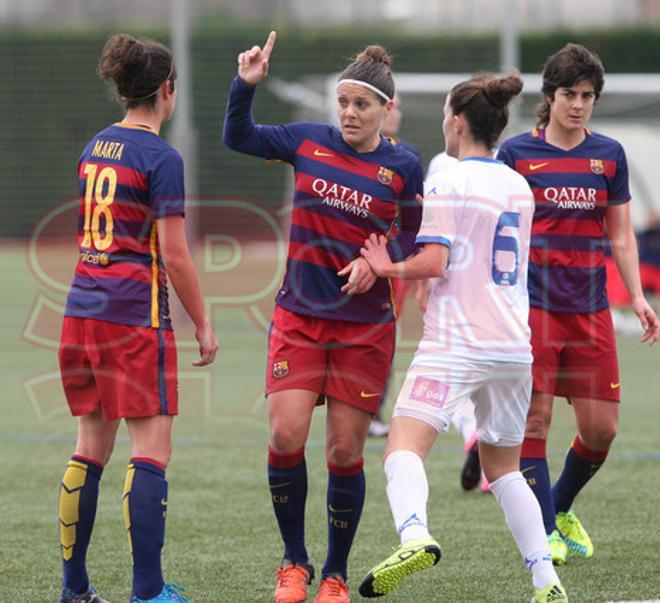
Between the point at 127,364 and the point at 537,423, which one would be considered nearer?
the point at 127,364

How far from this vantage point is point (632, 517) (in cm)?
581

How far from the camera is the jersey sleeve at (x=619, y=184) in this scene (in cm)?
507

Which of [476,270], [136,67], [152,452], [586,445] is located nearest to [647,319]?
[586,445]

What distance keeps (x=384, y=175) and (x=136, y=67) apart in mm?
A: 954

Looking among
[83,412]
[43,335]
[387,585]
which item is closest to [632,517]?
[387,585]

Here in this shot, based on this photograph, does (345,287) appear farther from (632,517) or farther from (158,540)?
(632,517)

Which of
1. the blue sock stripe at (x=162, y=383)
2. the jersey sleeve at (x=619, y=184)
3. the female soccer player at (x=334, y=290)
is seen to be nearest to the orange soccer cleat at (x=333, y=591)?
the female soccer player at (x=334, y=290)

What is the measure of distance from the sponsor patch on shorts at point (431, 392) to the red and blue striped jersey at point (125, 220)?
2.78 feet

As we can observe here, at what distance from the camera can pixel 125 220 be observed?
4.03 meters

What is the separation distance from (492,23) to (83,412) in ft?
68.8

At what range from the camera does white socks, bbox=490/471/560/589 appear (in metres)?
4.09

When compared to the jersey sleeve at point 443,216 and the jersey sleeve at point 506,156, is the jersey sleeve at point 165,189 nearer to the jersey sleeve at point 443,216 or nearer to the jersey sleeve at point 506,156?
the jersey sleeve at point 443,216

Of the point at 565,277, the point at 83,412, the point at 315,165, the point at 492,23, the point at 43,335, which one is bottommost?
the point at 43,335

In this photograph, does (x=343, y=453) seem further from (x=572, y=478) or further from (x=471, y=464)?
(x=471, y=464)
